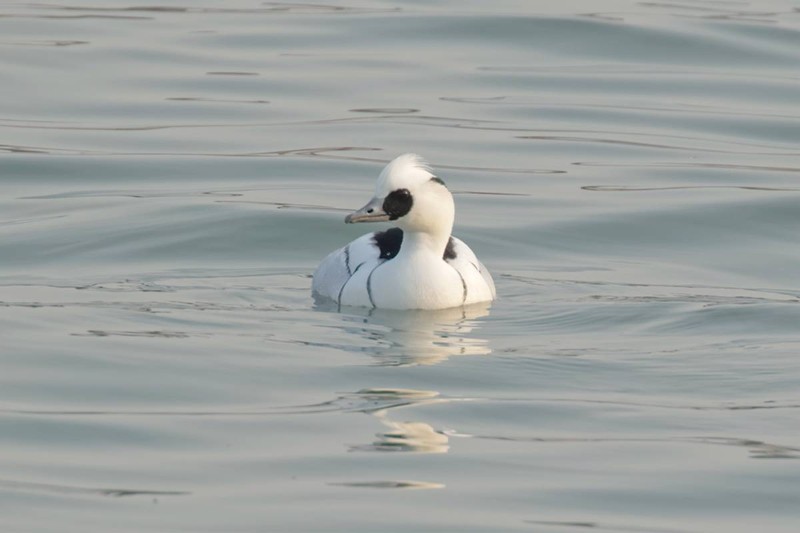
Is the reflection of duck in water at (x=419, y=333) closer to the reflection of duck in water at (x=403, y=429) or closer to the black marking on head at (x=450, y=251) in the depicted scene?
the black marking on head at (x=450, y=251)

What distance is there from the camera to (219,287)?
12445mm

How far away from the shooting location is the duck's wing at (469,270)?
1198 centimetres

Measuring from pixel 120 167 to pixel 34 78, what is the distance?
4133mm

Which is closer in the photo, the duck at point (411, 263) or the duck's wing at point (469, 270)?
the duck at point (411, 263)

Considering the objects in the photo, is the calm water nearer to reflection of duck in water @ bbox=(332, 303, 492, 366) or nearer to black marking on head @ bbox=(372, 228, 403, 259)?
reflection of duck in water @ bbox=(332, 303, 492, 366)

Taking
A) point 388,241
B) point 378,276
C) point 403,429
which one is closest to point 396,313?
point 378,276

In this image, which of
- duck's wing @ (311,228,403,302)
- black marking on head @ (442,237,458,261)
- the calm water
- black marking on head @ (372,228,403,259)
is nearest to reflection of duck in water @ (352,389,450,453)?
the calm water

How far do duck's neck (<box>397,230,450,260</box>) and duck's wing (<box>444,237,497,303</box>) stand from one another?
19 cm

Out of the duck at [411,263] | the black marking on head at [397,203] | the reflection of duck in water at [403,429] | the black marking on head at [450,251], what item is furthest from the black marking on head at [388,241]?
the reflection of duck in water at [403,429]

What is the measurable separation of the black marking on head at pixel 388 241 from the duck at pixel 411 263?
0.16 metres

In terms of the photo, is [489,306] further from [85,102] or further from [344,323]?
[85,102]

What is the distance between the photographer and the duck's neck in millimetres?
11992

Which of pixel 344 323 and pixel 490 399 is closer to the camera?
pixel 490 399

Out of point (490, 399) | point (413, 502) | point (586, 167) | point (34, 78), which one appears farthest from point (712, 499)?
point (34, 78)
